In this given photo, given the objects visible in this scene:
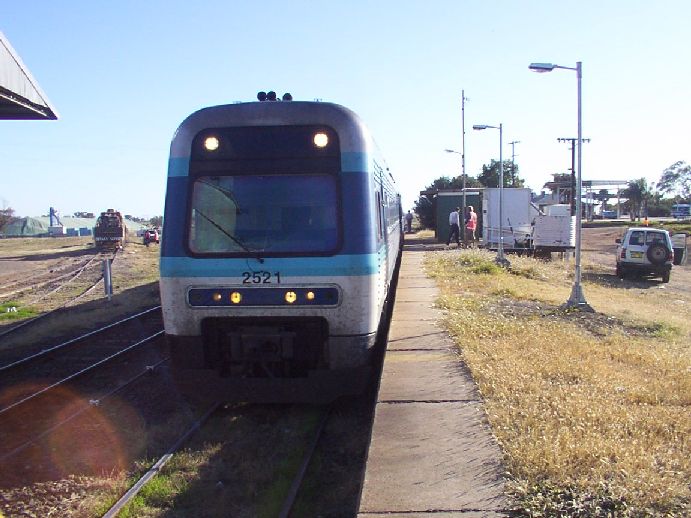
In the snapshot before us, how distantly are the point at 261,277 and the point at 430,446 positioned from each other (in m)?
2.42

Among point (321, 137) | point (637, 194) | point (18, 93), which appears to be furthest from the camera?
point (637, 194)

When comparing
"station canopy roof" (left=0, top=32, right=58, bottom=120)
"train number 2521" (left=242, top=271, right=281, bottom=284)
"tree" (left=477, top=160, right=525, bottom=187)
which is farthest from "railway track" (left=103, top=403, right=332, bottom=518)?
"tree" (left=477, top=160, right=525, bottom=187)

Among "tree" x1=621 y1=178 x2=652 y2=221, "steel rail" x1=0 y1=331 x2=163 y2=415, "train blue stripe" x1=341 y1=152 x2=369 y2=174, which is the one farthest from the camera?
"tree" x1=621 y1=178 x2=652 y2=221

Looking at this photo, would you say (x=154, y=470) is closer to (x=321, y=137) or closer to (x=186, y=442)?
(x=186, y=442)

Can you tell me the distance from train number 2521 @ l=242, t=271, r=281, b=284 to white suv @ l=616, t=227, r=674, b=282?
2205 centimetres

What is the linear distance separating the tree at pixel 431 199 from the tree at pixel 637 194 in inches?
1716

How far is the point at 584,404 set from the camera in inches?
218

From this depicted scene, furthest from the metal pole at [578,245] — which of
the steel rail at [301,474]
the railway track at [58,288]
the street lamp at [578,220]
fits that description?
the railway track at [58,288]

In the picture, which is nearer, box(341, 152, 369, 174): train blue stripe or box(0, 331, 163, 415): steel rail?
box(341, 152, 369, 174): train blue stripe

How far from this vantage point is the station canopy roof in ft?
32.3

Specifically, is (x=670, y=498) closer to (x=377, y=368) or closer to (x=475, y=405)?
(x=475, y=405)

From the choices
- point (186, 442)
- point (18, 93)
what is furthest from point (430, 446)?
point (18, 93)

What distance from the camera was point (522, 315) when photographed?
1177cm

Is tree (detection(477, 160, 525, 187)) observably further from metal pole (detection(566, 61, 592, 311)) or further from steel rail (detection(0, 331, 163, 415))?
steel rail (detection(0, 331, 163, 415))
